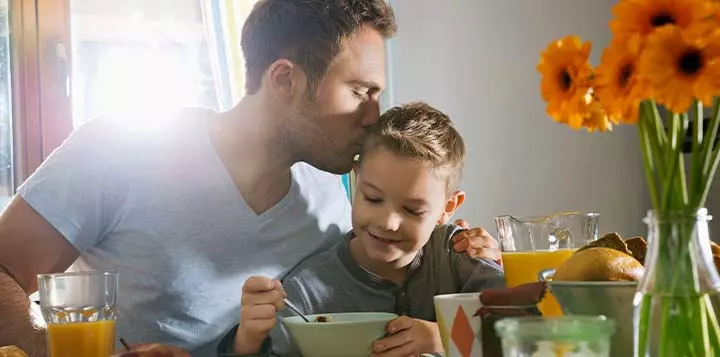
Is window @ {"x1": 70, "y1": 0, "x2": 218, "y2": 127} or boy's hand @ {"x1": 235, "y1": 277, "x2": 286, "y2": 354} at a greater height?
window @ {"x1": 70, "y1": 0, "x2": 218, "y2": 127}

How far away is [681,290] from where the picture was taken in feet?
2.04

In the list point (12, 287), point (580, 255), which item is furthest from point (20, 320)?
point (580, 255)

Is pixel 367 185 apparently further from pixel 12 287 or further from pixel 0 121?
pixel 0 121

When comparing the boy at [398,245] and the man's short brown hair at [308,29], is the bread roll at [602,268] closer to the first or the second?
the boy at [398,245]

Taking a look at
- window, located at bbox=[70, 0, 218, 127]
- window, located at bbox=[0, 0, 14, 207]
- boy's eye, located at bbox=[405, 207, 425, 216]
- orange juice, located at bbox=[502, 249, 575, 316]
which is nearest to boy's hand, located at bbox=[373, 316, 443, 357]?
orange juice, located at bbox=[502, 249, 575, 316]

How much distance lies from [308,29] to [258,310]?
0.69 m

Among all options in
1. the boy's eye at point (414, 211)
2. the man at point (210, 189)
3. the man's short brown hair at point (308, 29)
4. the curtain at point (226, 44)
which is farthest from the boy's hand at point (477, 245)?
the curtain at point (226, 44)

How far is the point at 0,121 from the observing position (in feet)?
9.52

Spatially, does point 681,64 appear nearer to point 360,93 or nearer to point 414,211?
point 414,211

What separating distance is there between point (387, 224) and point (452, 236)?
0.70ft

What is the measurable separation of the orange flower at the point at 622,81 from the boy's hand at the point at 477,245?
0.88 metres

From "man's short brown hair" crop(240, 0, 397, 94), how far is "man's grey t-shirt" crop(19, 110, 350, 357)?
0.25 meters

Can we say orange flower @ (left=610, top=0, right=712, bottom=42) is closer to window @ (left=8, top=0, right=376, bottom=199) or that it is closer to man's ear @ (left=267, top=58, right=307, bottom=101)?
man's ear @ (left=267, top=58, right=307, bottom=101)

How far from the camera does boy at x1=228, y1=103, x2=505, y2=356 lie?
4.70ft
